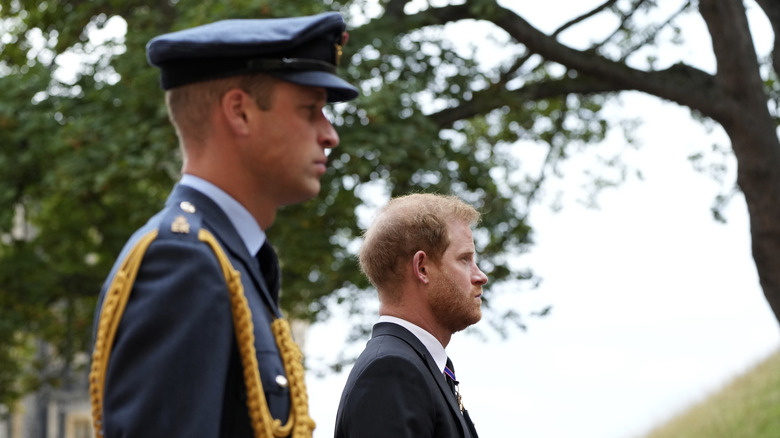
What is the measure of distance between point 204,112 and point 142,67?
10.5 meters

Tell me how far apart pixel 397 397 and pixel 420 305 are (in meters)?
0.44

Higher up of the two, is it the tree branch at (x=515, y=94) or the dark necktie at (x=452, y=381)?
the dark necktie at (x=452, y=381)

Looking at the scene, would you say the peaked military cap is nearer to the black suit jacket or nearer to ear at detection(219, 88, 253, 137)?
ear at detection(219, 88, 253, 137)

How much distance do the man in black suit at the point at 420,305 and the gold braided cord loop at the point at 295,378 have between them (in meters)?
1.11

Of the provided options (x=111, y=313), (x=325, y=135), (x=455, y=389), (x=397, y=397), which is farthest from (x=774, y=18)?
(x=111, y=313)

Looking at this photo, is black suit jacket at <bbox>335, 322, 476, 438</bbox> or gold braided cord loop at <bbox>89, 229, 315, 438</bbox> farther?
black suit jacket at <bbox>335, 322, 476, 438</bbox>

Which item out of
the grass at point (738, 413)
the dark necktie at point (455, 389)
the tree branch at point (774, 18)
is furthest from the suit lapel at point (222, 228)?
the grass at point (738, 413)

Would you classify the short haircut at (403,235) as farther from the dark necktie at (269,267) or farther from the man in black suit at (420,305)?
the dark necktie at (269,267)

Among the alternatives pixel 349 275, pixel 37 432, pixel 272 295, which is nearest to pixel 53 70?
pixel 349 275

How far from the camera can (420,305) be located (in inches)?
143

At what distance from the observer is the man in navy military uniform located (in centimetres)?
190

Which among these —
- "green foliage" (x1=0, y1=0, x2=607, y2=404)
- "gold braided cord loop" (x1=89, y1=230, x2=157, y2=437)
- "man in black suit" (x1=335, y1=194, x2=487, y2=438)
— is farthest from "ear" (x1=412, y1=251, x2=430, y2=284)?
"green foliage" (x1=0, y1=0, x2=607, y2=404)

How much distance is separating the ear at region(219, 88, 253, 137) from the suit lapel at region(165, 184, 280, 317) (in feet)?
0.53

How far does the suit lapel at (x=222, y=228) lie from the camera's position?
216cm
